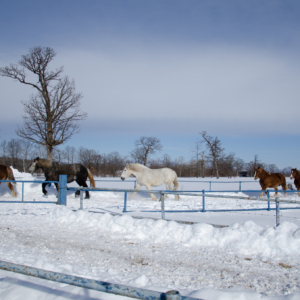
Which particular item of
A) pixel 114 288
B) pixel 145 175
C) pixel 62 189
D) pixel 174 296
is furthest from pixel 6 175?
pixel 174 296

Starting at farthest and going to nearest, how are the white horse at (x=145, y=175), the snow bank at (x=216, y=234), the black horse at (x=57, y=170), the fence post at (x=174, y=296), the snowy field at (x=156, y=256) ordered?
the black horse at (x=57, y=170), the white horse at (x=145, y=175), the snow bank at (x=216, y=234), the snowy field at (x=156, y=256), the fence post at (x=174, y=296)

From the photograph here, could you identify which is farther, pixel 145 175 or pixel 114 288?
pixel 145 175

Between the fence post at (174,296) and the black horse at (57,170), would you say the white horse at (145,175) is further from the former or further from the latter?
the fence post at (174,296)

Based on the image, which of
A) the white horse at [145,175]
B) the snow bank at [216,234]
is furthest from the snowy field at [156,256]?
the white horse at [145,175]

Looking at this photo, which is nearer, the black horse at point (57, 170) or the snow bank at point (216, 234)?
the snow bank at point (216, 234)

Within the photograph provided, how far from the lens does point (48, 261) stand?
404cm

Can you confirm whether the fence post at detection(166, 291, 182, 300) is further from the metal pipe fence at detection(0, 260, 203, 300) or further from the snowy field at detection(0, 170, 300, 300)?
the snowy field at detection(0, 170, 300, 300)

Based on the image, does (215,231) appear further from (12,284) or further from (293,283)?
(12,284)

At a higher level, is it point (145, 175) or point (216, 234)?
point (145, 175)

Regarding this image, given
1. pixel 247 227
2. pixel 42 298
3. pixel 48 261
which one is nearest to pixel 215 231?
pixel 247 227

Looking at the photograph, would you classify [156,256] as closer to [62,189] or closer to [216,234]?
[216,234]

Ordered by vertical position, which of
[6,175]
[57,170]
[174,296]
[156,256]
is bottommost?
[156,256]

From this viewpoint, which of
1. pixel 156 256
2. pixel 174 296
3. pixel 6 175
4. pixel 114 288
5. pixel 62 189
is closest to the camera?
pixel 174 296

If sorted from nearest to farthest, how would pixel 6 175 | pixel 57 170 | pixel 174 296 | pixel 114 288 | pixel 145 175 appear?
pixel 174 296, pixel 114 288, pixel 145 175, pixel 6 175, pixel 57 170
